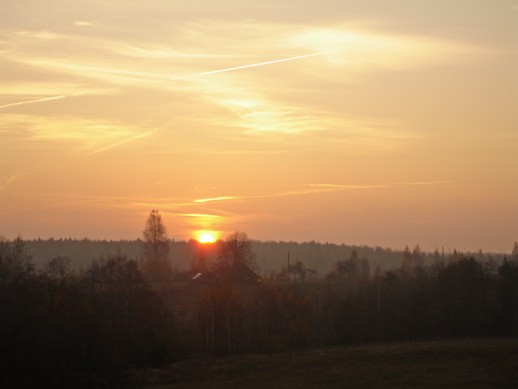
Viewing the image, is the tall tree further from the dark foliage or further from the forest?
the dark foliage

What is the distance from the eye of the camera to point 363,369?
50375 millimetres

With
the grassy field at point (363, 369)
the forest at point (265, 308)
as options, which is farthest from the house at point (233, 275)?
the grassy field at point (363, 369)

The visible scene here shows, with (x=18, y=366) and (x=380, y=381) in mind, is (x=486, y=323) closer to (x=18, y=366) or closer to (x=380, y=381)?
(x=380, y=381)

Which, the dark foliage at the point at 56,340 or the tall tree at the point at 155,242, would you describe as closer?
the dark foliage at the point at 56,340

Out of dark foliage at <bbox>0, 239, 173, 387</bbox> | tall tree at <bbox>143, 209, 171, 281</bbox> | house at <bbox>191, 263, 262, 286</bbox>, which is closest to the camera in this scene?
dark foliage at <bbox>0, 239, 173, 387</bbox>

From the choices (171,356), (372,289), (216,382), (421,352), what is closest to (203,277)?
(372,289)

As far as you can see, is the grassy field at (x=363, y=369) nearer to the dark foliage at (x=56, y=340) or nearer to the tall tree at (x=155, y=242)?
the dark foliage at (x=56, y=340)

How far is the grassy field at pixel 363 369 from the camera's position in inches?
1752

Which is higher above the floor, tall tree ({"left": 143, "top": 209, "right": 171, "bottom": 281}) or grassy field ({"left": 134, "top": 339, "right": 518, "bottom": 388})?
tall tree ({"left": 143, "top": 209, "right": 171, "bottom": 281})

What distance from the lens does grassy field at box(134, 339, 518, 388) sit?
146 ft

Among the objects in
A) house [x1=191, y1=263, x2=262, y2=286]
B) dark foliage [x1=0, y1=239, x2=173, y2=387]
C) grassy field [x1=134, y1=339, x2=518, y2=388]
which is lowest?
grassy field [x1=134, y1=339, x2=518, y2=388]

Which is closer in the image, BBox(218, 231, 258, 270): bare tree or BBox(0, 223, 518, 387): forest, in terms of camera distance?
BBox(0, 223, 518, 387): forest

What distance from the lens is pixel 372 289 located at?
8769 centimetres

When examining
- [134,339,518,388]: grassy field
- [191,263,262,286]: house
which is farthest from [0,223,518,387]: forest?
[134,339,518,388]: grassy field
